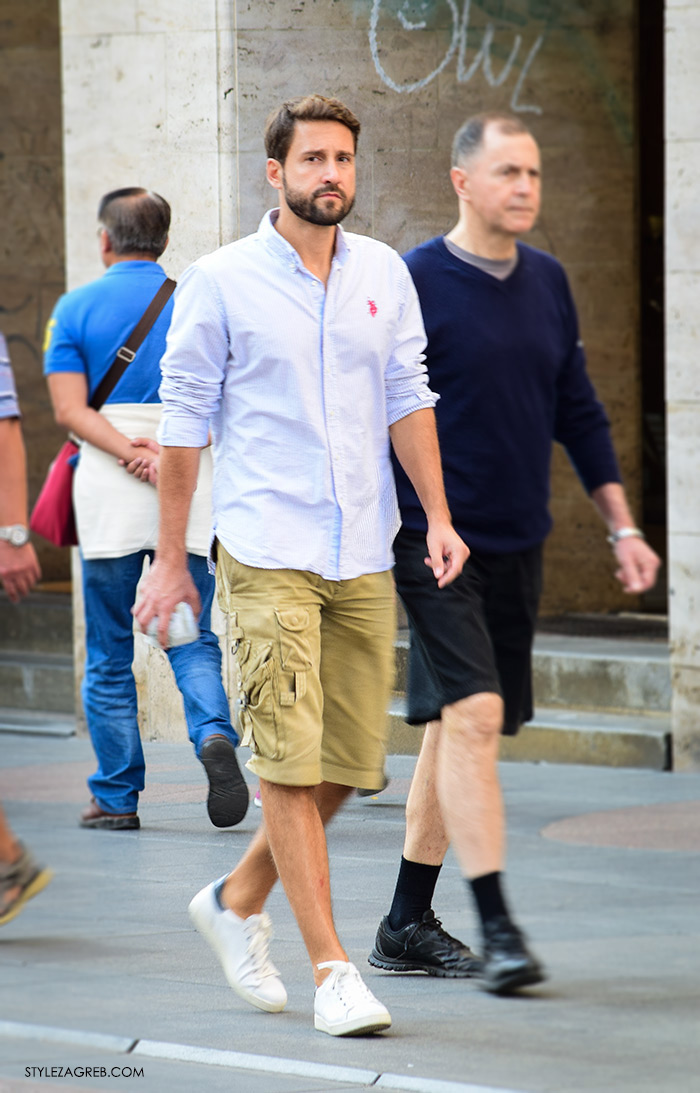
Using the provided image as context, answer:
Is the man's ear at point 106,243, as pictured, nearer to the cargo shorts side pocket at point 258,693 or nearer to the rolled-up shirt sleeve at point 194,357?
the rolled-up shirt sleeve at point 194,357

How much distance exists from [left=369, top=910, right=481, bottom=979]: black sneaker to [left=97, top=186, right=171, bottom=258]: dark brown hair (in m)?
1.43

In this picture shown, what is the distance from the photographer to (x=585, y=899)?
189 inches

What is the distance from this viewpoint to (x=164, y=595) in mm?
3738

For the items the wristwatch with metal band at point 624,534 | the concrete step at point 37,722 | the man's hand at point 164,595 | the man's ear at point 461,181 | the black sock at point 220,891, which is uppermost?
the man's ear at point 461,181

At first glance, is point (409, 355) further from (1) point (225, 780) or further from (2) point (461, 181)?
(1) point (225, 780)

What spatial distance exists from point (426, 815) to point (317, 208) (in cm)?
122

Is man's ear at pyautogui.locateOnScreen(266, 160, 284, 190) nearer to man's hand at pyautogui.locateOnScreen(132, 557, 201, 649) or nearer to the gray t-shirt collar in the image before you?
the gray t-shirt collar

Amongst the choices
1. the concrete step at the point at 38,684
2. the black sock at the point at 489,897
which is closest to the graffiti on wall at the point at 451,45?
the black sock at the point at 489,897

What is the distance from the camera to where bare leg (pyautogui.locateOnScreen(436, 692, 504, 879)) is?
396 centimetres

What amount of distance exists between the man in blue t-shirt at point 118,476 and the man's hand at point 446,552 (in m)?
0.60

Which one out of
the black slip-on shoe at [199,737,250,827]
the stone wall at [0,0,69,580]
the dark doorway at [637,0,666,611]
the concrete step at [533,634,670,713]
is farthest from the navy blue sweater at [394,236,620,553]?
the stone wall at [0,0,69,580]

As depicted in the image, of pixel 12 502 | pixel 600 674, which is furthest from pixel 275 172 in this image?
pixel 600 674

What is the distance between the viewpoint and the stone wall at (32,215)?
10.5 meters

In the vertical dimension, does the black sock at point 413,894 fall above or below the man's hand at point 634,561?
below
